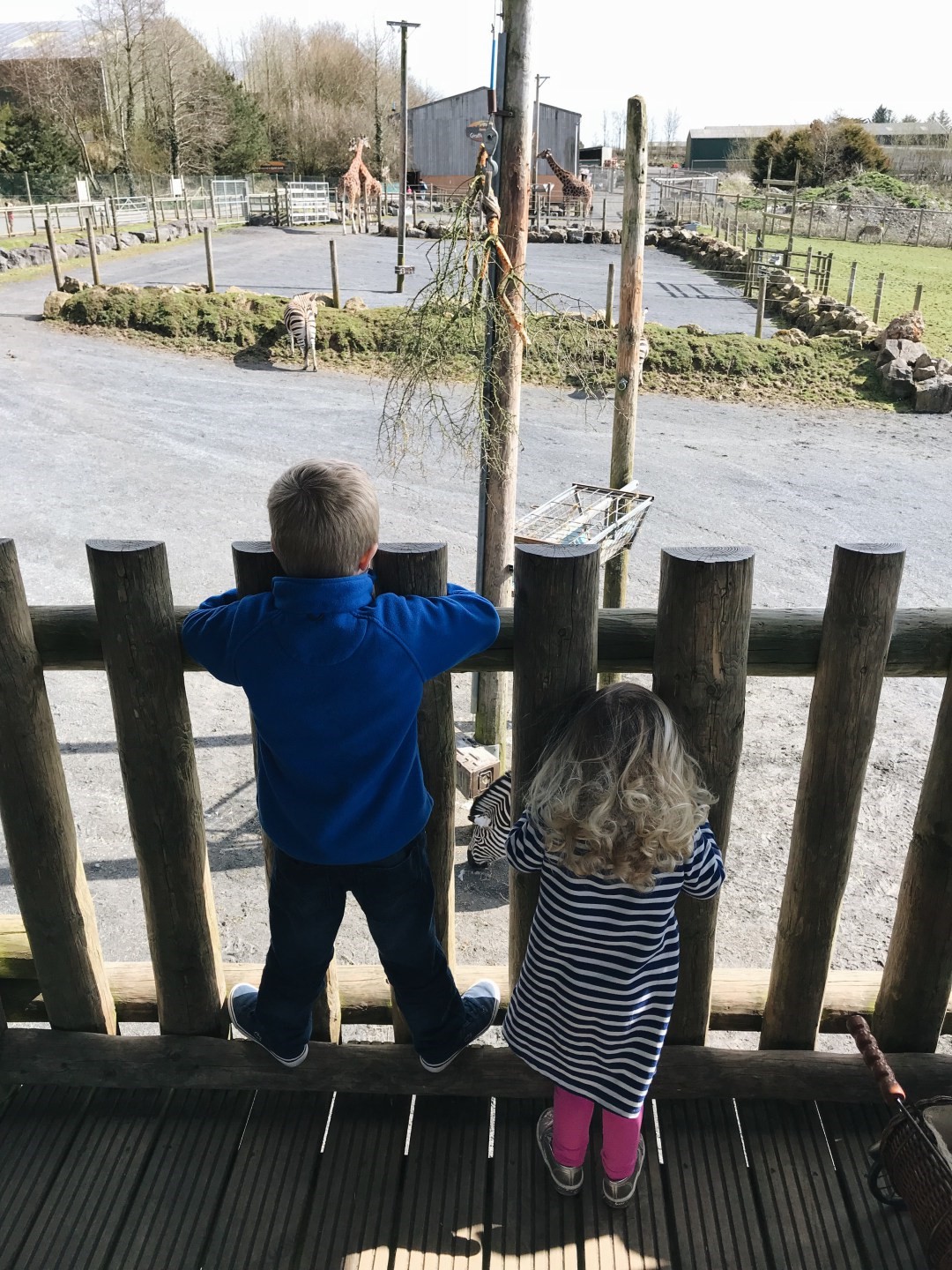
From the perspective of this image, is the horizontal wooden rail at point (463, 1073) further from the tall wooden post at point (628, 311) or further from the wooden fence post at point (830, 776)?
the tall wooden post at point (628, 311)

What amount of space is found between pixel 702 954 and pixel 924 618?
0.87 metres

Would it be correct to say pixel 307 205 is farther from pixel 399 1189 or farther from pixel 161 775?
pixel 399 1189

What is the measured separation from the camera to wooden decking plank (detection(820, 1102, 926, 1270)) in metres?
1.95

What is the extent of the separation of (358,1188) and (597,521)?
627 centimetres

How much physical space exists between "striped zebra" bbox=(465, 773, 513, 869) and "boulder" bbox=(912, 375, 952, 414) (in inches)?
525

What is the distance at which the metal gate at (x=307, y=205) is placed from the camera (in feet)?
143

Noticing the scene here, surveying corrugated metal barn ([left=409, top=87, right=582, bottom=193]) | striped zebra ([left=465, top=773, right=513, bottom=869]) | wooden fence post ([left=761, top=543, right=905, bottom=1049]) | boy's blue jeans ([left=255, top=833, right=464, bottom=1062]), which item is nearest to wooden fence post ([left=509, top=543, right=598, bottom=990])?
boy's blue jeans ([left=255, top=833, right=464, bottom=1062])

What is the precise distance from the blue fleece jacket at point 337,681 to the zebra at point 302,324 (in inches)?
636

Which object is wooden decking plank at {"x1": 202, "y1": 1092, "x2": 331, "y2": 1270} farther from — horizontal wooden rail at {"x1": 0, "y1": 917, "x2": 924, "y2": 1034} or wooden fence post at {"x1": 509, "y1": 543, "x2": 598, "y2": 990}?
wooden fence post at {"x1": 509, "y1": 543, "x2": 598, "y2": 990}

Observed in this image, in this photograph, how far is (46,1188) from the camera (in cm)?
209

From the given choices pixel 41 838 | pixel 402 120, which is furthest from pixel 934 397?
pixel 41 838

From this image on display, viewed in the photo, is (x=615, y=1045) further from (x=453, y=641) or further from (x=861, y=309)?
(x=861, y=309)

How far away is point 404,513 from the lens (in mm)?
11164

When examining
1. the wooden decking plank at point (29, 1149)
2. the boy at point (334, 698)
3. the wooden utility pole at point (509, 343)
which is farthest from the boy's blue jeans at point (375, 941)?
the wooden utility pole at point (509, 343)
